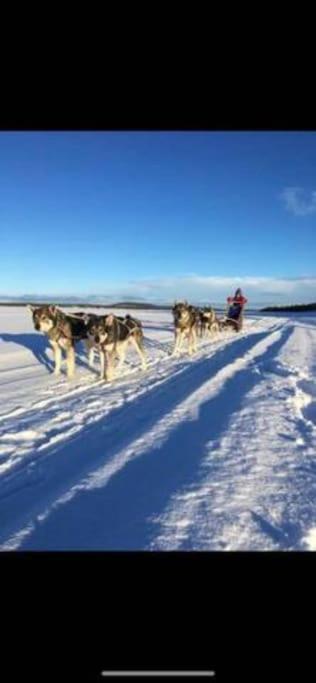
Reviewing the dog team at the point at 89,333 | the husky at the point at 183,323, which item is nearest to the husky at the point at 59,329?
the dog team at the point at 89,333

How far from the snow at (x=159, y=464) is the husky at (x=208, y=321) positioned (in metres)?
6.50

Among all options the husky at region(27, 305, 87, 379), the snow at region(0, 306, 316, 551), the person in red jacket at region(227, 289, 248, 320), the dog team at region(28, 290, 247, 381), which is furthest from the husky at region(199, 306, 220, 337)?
the snow at region(0, 306, 316, 551)

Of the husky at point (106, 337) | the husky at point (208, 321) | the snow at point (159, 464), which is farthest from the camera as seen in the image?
the husky at point (208, 321)

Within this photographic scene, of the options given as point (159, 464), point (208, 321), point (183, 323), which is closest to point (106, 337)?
point (159, 464)

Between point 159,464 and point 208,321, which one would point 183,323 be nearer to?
point 208,321

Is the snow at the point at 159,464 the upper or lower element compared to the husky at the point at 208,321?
lower

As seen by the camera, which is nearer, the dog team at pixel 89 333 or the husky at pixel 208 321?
the dog team at pixel 89 333

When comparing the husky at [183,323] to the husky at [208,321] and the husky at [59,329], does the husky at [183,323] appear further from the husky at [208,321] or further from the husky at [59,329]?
the husky at [59,329]

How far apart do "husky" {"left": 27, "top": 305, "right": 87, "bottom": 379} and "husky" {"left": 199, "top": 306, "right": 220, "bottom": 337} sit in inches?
234

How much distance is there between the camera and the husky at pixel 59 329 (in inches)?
266
